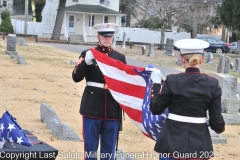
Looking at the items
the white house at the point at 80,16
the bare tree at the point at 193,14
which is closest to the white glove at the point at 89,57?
the bare tree at the point at 193,14

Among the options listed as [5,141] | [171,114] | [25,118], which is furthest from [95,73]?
[25,118]

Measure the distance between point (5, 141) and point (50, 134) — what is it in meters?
3.59

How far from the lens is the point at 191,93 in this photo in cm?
477

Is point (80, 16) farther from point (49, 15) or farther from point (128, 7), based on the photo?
point (128, 7)

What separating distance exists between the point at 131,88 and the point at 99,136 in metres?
0.78

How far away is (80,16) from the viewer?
57875 millimetres

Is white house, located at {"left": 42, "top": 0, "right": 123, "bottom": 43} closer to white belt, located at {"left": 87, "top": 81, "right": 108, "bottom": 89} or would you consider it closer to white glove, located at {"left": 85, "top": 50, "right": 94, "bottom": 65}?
white belt, located at {"left": 87, "top": 81, "right": 108, "bottom": 89}

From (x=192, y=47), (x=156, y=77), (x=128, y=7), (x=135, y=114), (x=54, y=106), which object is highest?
(x=128, y=7)

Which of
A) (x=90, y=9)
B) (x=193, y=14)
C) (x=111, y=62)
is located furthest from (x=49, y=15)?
(x=111, y=62)

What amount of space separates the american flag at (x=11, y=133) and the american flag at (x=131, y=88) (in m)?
1.10

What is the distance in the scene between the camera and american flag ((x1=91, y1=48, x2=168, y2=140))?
18.8 feet

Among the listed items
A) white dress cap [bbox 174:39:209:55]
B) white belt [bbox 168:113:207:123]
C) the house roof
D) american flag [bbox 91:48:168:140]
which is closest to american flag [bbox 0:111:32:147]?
american flag [bbox 91:48:168:140]

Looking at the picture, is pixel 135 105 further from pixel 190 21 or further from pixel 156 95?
pixel 190 21

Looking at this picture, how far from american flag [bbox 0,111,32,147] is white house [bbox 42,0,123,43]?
48562 millimetres
